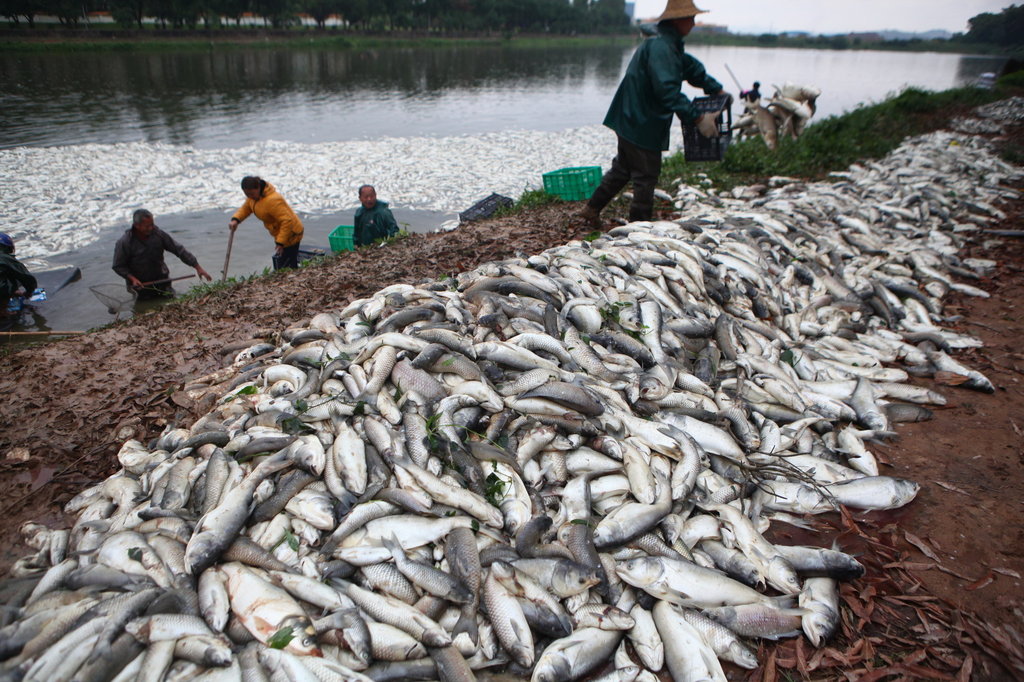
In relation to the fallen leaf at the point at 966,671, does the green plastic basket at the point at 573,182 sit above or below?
above

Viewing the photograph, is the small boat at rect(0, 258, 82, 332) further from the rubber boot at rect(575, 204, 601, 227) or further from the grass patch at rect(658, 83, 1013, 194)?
the grass patch at rect(658, 83, 1013, 194)

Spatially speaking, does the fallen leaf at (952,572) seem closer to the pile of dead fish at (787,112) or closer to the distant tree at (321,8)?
the pile of dead fish at (787,112)

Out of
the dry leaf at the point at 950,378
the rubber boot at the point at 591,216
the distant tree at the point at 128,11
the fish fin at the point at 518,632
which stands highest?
the distant tree at the point at 128,11

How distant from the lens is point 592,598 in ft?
9.19

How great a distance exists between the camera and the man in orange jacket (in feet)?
27.8

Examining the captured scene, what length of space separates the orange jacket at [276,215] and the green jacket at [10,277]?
2.80m

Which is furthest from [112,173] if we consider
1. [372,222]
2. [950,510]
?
[950,510]

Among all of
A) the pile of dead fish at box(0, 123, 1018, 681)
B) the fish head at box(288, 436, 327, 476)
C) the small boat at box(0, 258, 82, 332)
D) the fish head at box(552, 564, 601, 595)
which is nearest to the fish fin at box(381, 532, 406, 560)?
the pile of dead fish at box(0, 123, 1018, 681)

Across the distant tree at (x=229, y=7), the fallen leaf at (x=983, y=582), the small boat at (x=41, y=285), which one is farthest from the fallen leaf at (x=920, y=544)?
the distant tree at (x=229, y=7)

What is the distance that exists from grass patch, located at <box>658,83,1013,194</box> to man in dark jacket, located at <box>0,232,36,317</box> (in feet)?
34.5

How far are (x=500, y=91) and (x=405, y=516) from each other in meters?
32.5

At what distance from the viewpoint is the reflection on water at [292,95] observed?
1872 cm

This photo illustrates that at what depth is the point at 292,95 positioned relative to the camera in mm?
26609

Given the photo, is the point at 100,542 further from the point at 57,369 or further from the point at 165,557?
the point at 57,369
